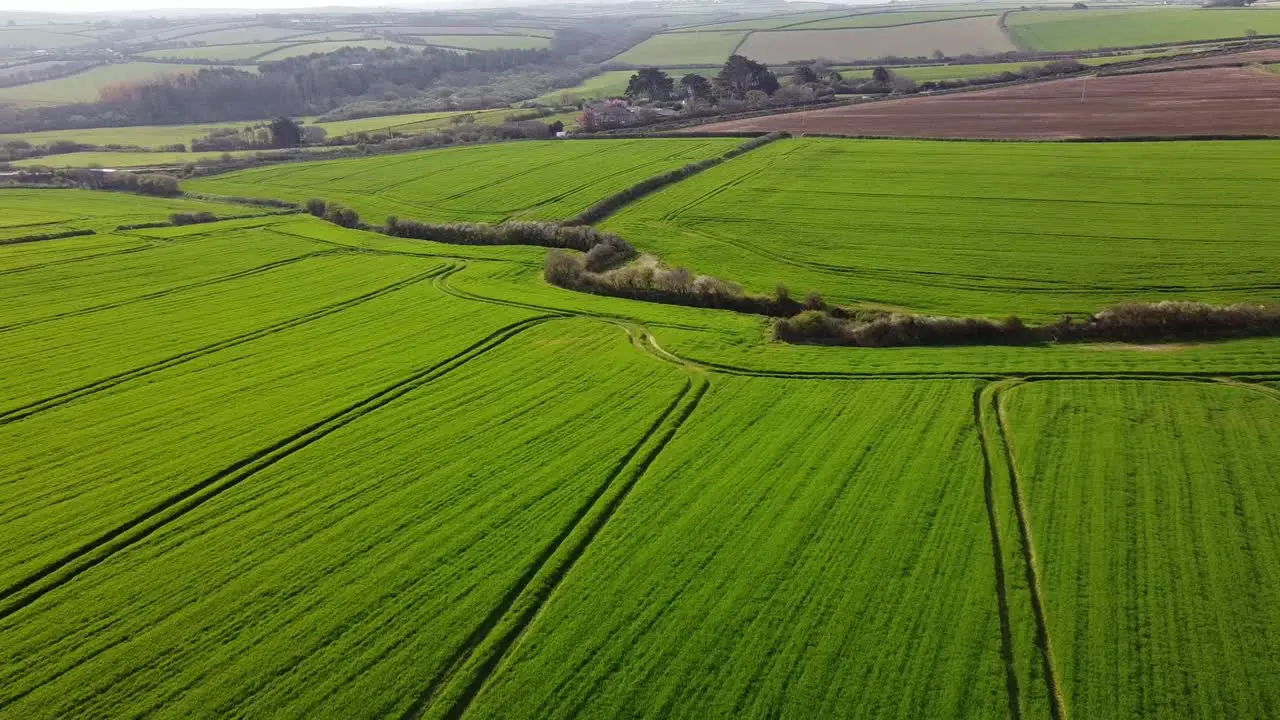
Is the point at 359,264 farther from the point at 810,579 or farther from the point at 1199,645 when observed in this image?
the point at 1199,645

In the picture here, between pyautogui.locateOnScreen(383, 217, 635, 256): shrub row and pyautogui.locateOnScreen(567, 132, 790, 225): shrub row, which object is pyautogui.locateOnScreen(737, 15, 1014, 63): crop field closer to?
pyautogui.locateOnScreen(567, 132, 790, 225): shrub row

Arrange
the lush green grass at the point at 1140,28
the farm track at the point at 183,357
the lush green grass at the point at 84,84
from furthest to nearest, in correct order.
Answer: the lush green grass at the point at 84,84
the lush green grass at the point at 1140,28
the farm track at the point at 183,357

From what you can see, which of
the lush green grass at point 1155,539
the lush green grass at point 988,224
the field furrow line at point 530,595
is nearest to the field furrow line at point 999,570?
the lush green grass at point 1155,539

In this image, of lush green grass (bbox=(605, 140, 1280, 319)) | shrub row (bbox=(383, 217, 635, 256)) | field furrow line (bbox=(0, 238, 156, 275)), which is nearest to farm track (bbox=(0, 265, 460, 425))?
shrub row (bbox=(383, 217, 635, 256))

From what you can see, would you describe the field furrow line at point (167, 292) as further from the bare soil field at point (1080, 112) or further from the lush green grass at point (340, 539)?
the bare soil field at point (1080, 112)

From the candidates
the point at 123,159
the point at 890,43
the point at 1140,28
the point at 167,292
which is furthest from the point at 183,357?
→ the point at 1140,28

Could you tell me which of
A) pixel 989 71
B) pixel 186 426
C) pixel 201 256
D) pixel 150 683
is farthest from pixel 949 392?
pixel 989 71

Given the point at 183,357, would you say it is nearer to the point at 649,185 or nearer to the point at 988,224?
the point at 649,185
